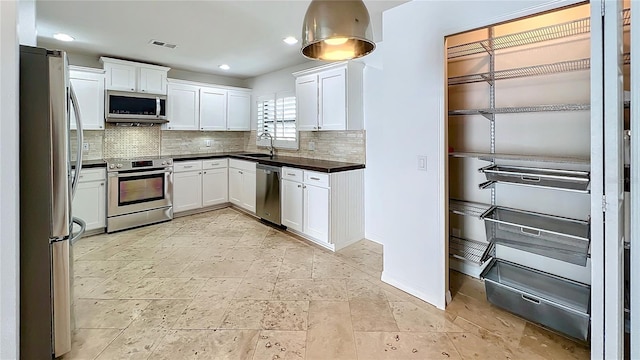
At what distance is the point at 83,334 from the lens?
6.57ft

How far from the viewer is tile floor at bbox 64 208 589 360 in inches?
72.8

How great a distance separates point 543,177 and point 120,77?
5.20m

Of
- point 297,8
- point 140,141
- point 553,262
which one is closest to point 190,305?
point 297,8

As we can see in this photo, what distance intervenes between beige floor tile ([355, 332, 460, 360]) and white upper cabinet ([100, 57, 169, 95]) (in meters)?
4.61

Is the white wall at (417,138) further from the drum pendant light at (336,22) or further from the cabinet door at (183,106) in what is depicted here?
the cabinet door at (183,106)

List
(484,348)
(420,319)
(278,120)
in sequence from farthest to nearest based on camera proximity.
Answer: (278,120) → (420,319) → (484,348)

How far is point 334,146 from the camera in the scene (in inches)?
167

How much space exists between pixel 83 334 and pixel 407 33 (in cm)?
323

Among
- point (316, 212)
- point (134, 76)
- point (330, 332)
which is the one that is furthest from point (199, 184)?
point (330, 332)

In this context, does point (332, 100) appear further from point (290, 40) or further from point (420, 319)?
point (420, 319)

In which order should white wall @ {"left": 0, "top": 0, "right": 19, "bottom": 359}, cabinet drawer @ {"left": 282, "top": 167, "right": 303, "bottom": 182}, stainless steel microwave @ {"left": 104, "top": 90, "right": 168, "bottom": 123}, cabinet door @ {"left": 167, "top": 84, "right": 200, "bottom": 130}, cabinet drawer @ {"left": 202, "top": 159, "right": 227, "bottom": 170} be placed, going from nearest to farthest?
white wall @ {"left": 0, "top": 0, "right": 19, "bottom": 359}
cabinet drawer @ {"left": 282, "top": 167, "right": 303, "bottom": 182}
stainless steel microwave @ {"left": 104, "top": 90, "right": 168, "bottom": 123}
cabinet door @ {"left": 167, "top": 84, "right": 200, "bottom": 130}
cabinet drawer @ {"left": 202, "top": 159, "right": 227, "bottom": 170}

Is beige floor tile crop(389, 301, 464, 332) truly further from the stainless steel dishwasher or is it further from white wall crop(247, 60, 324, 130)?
white wall crop(247, 60, 324, 130)

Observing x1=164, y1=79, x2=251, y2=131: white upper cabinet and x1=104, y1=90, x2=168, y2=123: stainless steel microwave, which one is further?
x1=164, y1=79, x2=251, y2=131: white upper cabinet

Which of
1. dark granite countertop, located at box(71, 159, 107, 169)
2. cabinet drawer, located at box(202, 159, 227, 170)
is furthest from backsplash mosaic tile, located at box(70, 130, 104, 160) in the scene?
cabinet drawer, located at box(202, 159, 227, 170)
